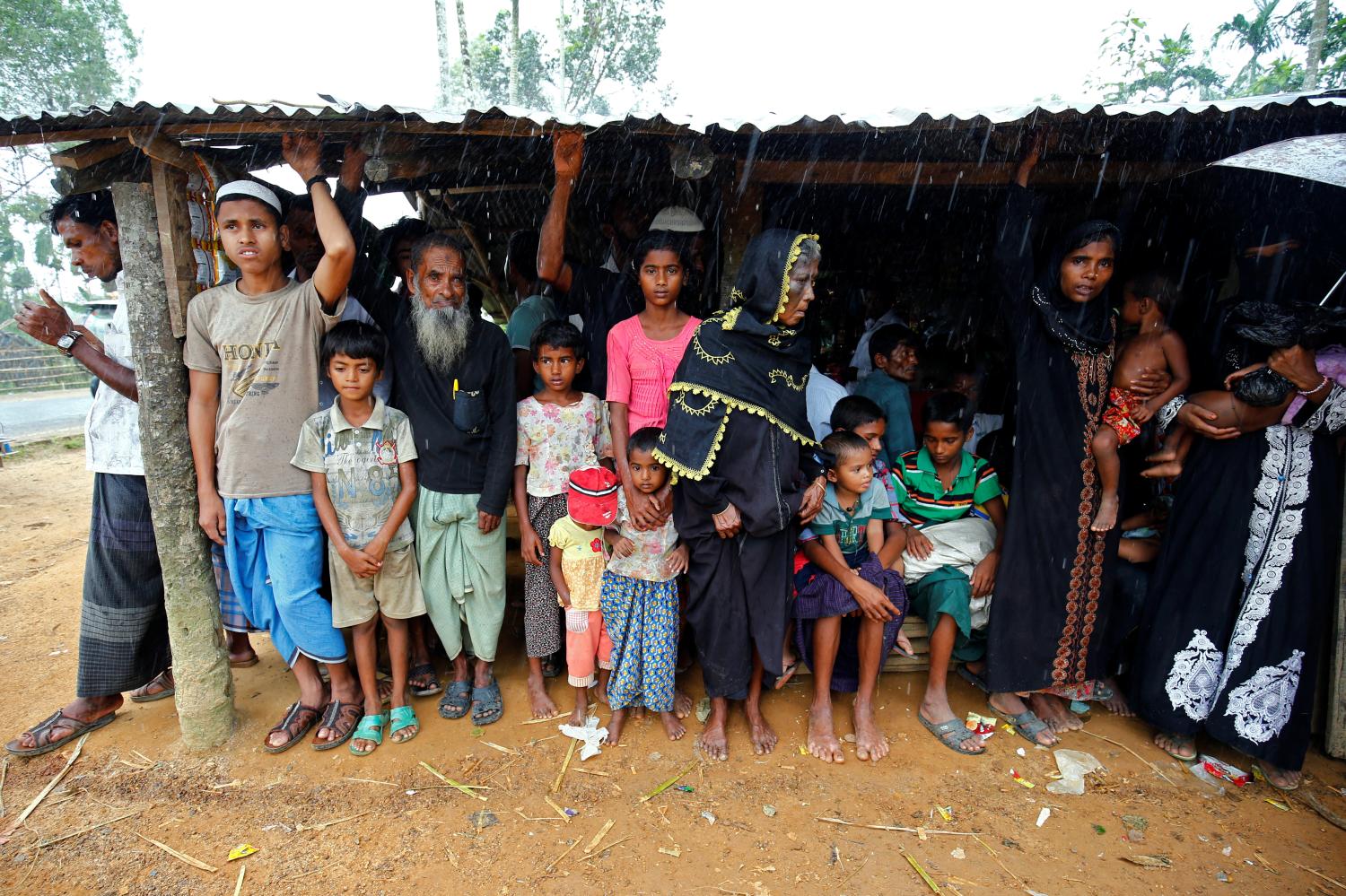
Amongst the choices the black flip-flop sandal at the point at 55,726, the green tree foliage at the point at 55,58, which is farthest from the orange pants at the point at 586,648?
the green tree foliage at the point at 55,58

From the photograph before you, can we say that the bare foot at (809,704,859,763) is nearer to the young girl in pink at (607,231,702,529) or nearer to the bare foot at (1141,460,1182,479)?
the young girl in pink at (607,231,702,529)

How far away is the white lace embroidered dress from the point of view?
122 inches

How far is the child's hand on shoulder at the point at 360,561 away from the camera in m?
3.28

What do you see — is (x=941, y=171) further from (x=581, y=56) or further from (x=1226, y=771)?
(x=581, y=56)

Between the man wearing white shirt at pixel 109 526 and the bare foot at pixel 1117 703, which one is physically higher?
the man wearing white shirt at pixel 109 526

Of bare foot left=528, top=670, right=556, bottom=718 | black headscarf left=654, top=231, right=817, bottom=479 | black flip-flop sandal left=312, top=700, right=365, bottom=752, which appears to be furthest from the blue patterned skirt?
black flip-flop sandal left=312, top=700, right=365, bottom=752

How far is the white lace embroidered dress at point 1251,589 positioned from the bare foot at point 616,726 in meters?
2.49

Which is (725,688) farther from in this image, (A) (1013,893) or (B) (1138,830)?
(B) (1138,830)

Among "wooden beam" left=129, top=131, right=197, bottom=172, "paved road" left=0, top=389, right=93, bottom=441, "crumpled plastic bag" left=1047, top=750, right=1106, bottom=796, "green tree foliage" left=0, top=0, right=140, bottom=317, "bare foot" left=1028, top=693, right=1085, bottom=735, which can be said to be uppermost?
"green tree foliage" left=0, top=0, right=140, bottom=317

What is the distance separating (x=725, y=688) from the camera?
131 inches

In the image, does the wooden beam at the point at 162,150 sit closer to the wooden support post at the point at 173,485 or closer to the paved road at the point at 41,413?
the wooden support post at the point at 173,485

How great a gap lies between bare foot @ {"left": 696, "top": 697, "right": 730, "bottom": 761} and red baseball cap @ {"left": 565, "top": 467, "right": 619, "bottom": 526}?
102 cm

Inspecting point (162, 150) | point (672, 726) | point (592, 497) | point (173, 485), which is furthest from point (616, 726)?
point (162, 150)

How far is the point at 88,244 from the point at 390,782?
2.91 m
